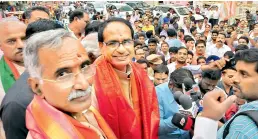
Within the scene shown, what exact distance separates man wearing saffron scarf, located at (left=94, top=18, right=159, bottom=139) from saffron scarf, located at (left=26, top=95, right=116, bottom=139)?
680mm

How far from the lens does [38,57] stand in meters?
1.30

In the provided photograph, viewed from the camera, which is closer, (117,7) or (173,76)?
(173,76)

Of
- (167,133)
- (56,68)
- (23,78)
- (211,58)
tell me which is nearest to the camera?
(56,68)

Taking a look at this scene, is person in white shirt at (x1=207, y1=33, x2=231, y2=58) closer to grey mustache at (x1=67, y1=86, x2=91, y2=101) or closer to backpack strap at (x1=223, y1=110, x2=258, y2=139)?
→ backpack strap at (x1=223, y1=110, x2=258, y2=139)

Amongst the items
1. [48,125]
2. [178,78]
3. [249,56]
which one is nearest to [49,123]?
[48,125]

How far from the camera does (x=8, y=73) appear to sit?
2.45m

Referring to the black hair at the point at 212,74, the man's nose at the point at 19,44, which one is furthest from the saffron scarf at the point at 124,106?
the black hair at the point at 212,74

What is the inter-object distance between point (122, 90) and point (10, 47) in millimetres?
994

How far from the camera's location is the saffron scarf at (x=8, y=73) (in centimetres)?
242

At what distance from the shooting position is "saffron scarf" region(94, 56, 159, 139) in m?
2.00

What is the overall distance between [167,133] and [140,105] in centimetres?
53

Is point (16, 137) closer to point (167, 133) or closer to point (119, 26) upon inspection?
point (119, 26)

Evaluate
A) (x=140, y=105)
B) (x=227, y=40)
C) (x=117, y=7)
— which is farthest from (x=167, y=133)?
(x=117, y=7)

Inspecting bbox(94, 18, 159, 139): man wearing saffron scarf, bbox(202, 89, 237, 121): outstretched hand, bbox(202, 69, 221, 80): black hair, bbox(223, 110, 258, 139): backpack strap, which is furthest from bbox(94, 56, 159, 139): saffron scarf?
bbox(202, 69, 221, 80): black hair
